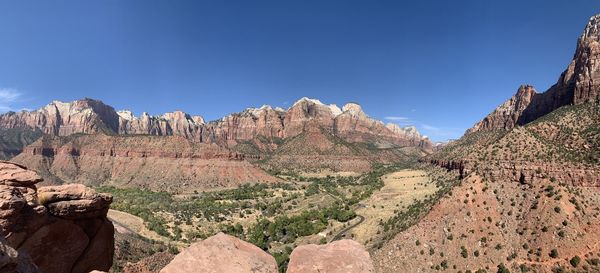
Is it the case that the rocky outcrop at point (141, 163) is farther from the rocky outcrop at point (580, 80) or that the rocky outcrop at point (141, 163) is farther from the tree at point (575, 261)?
the tree at point (575, 261)

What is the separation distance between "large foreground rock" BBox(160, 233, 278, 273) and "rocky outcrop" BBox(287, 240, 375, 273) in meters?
0.96

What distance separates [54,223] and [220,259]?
9.35 m

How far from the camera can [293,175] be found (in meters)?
192

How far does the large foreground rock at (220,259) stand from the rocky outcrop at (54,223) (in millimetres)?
6710

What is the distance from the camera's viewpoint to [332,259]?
12.2 meters

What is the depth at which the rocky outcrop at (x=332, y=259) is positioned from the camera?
11.7m

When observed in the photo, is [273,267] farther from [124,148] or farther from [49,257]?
[124,148]

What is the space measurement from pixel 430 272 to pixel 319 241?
25.4 metres

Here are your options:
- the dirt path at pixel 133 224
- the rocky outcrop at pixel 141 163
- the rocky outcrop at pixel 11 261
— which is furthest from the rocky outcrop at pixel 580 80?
the rocky outcrop at pixel 141 163

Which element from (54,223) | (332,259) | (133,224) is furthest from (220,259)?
(133,224)

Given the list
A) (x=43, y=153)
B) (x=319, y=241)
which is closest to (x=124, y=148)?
(x=43, y=153)

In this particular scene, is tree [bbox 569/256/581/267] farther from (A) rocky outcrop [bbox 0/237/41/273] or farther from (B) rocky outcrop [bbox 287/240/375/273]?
(A) rocky outcrop [bbox 0/237/41/273]

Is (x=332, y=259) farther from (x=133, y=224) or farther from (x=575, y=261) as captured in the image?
(x=133, y=224)

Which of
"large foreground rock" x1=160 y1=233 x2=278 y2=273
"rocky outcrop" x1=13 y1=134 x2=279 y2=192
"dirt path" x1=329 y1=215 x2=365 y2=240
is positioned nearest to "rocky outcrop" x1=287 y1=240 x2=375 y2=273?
"large foreground rock" x1=160 y1=233 x2=278 y2=273
